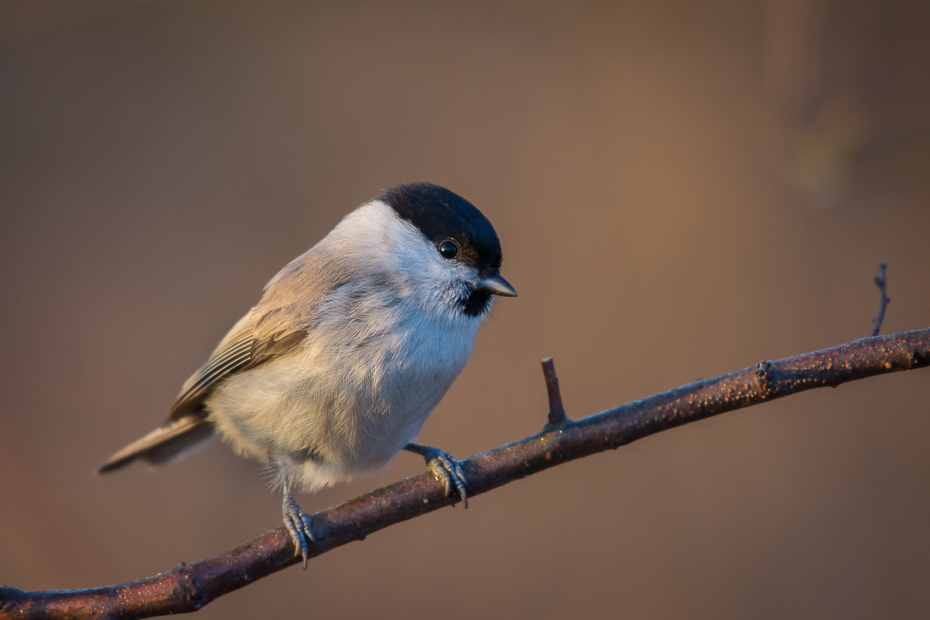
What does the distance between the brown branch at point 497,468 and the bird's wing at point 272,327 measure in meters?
0.55

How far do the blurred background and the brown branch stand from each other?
41.8 inches

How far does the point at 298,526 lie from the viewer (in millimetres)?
1524

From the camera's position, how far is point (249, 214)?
3043 millimetres

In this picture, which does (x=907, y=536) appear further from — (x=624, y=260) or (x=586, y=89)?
(x=586, y=89)

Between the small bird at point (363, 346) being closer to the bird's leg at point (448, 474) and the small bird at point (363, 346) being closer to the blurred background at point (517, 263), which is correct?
the bird's leg at point (448, 474)

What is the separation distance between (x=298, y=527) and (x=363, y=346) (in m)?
0.47

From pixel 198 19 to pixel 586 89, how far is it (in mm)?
2039

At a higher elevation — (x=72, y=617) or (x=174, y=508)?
(x=72, y=617)

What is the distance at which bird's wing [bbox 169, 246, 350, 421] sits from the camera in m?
1.77

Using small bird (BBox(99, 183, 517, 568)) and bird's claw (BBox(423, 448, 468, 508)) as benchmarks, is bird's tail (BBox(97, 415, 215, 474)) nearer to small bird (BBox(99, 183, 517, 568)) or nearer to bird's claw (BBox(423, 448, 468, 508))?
small bird (BBox(99, 183, 517, 568))

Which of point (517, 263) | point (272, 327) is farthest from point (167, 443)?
point (517, 263)

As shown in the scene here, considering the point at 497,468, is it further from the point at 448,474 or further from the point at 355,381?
the point at 355,381

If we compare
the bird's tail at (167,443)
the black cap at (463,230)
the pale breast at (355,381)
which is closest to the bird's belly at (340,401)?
the pale breast at (355,381)

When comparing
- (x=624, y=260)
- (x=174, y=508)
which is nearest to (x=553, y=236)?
(x=624, y=260)
